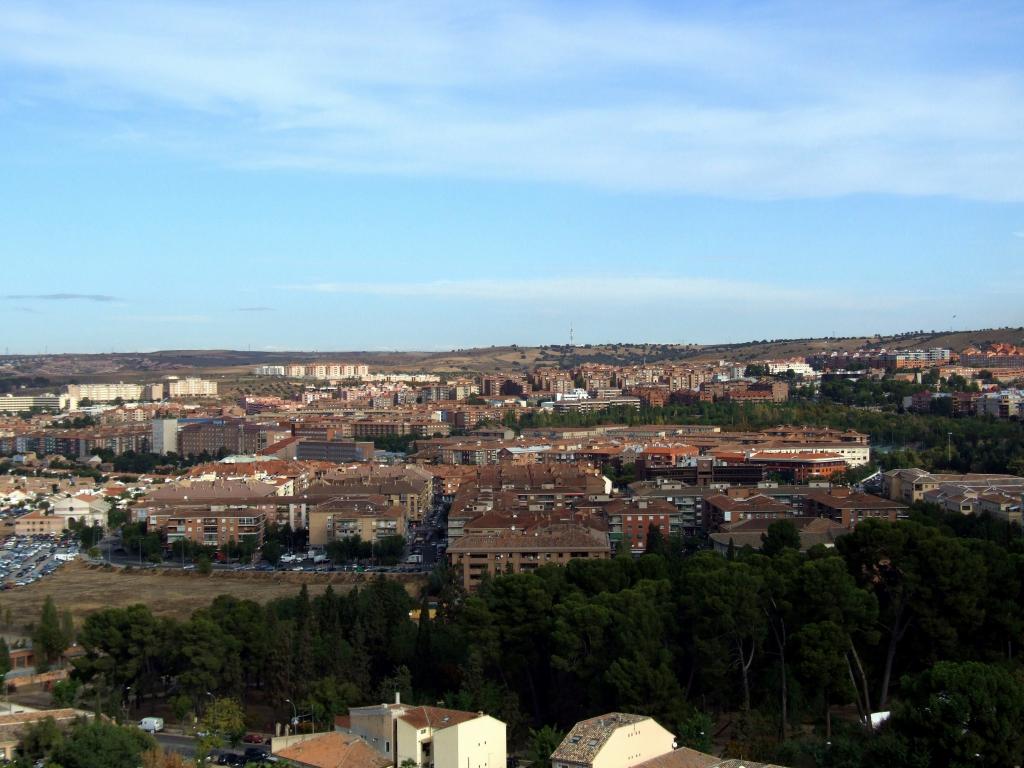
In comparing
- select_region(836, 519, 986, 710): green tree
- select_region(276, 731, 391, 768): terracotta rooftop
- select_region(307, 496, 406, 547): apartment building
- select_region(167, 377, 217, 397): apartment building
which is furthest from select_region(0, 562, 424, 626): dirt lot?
select_region(167, 377, 217, 397): apartment building

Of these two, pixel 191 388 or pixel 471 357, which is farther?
pixel 471 357

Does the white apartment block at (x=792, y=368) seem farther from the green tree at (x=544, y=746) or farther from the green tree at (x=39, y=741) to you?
the green tree at (x=39, y=741)

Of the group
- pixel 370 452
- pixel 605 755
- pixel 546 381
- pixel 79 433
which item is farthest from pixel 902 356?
pixel 605 755

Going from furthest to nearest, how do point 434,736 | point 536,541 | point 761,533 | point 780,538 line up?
1. point 761,533
2. point 536,541
3. point 780,538
4. point 434,736

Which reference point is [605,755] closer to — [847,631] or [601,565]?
[847,631]

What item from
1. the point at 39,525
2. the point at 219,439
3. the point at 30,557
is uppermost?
the point at 219,439

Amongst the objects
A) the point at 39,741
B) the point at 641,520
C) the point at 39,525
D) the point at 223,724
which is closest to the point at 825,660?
the point at 223,724

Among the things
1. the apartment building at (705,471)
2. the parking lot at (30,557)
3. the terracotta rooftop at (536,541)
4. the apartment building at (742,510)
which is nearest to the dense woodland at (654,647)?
the terracotta rooftop at (536,541)

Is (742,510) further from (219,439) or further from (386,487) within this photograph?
(219,439)
